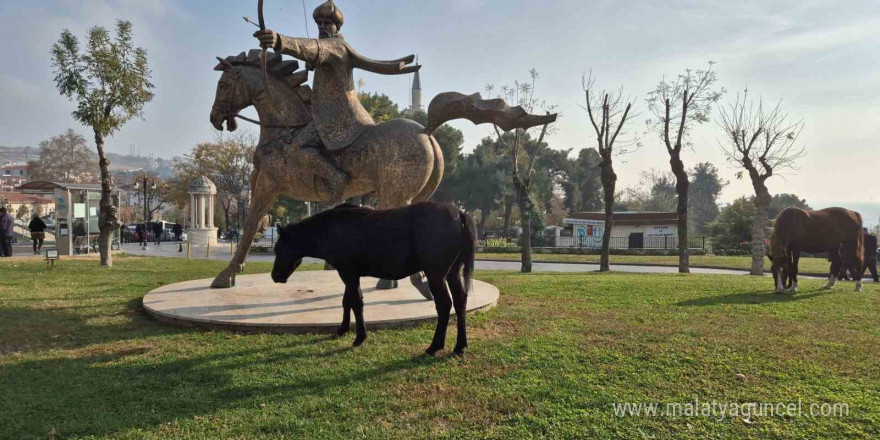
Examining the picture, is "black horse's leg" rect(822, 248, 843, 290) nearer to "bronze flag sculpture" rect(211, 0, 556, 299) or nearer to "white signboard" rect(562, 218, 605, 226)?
"bronze flag sculpture" rect(211, 0, 556, 299)

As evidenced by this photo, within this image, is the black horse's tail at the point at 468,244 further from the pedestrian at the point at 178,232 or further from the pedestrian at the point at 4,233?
the pedestrian at the point at 178,232

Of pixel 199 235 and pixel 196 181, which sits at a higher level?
pixel 196 181

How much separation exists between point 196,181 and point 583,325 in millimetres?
32386

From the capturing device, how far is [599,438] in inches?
116

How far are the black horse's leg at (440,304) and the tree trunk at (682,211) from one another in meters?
16.6

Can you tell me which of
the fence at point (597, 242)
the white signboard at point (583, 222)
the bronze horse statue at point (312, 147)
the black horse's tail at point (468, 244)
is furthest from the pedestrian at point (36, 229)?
the white signboard at point (583, 222)

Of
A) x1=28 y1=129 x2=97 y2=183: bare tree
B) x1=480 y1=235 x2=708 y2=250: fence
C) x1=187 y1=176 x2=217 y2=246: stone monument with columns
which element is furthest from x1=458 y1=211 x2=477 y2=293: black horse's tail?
x1=28 y1=129 x2=97 y2=183: bare tree

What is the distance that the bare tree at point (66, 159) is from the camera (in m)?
64.9

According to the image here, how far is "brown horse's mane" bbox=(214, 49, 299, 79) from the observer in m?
7.27

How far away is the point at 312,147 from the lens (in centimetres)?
679

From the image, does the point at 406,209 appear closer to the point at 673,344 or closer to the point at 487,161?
the point at 673,344

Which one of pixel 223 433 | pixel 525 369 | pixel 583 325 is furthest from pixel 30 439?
pixel 583 325

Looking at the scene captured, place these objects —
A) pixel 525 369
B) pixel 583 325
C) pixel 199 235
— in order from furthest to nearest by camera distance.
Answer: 1. pixel 199 235
2. pixel 583 325
3. pixel 525 369

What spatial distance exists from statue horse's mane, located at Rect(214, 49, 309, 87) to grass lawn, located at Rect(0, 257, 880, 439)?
13.1 feet
